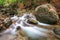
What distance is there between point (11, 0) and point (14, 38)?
4466 mm

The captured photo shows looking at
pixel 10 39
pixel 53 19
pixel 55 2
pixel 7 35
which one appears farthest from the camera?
pixel 55 2

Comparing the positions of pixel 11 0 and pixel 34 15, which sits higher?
pixel 11 0

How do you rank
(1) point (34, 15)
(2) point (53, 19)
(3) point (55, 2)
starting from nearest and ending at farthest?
(2) point (53, 19) < (1) point (34, 15) < (3) point (55, 2)

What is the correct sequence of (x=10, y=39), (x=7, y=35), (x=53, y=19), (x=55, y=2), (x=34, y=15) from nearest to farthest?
(x=10, y=39)
(x=7, y=35)
(x=53, y=19)
(x=34, y=15)
(x=55, y=2)

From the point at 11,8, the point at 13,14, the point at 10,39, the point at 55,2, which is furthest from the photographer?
the point at 55,2

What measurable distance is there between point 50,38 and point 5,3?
4677 mm

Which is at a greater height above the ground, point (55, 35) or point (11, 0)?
point (11, 0)

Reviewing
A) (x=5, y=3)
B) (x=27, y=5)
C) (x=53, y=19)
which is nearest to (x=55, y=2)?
(x=27, y=5)

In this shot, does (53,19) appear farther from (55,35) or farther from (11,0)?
(11,0)

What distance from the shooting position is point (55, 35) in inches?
169

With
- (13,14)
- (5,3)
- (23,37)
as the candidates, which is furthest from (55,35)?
(5,3)

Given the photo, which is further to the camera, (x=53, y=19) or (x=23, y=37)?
(x=53, y=19)

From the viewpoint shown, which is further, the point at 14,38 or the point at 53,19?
the point at 53,19

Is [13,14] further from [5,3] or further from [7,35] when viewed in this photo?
[7,35]
